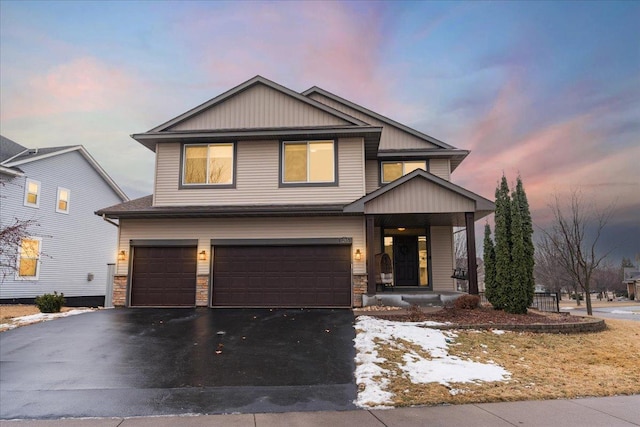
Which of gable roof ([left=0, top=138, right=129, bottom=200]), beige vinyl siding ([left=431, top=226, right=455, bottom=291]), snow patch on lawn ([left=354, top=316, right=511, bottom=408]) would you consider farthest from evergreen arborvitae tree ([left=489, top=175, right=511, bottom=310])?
gable roof ([left=0, top=138, right=129, bottom=200])

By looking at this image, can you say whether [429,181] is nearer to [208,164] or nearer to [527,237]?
[527,237]

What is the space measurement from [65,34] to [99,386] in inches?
707

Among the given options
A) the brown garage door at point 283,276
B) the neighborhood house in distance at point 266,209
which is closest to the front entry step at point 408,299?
the neighborhood house in distance at point 266,209

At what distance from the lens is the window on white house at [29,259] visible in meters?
18.8

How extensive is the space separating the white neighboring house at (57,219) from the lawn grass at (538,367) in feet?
59.5

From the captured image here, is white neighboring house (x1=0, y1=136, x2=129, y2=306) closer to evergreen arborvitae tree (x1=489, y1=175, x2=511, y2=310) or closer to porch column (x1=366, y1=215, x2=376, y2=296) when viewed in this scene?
porch column (x1=366, y1=215, x2=376, y2=296)

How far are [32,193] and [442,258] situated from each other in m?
19.9

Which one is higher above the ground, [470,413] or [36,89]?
[36,89]

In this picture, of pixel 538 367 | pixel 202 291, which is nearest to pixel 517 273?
pixel 538 367

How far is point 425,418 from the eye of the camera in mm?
4613

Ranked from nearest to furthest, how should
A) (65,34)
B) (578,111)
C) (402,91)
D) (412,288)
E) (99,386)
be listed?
(99,386)
(412,288)
(65,34)
(578,111)
(402,91)

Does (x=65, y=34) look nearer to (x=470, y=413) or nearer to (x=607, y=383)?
(x=470, y=413)

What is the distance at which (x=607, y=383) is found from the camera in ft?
19.6

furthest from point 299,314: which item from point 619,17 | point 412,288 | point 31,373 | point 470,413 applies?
point 619,17
